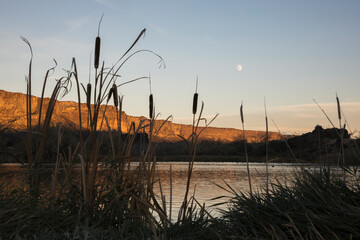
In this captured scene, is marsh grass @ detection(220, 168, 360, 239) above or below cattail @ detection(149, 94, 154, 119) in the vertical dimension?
below

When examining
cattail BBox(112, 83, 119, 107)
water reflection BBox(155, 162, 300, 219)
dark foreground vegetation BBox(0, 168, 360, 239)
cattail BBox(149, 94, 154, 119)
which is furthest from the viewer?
water reflection BBox(155, 162, 300, 219)

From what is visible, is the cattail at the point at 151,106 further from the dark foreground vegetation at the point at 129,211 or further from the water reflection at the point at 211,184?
the water reflection at the point at 211,184

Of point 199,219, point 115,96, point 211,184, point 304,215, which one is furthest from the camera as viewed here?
point 211,184

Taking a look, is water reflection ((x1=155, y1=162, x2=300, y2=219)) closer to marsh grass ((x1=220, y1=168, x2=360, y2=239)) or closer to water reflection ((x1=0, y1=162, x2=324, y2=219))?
water reflection ((x1=0, y1=162, x2=324, y2=219))

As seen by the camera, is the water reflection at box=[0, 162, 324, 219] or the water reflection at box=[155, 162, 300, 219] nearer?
the water reflection at box=[0, 162, 324, 219]

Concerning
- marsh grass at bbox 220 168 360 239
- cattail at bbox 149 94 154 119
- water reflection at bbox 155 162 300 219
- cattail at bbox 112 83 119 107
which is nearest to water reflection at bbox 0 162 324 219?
water reflection at bbox 155 162 300 219

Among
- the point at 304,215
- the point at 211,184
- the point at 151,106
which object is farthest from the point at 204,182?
the point at 304,215

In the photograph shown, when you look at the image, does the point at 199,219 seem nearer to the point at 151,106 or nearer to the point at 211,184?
the point at 151,106

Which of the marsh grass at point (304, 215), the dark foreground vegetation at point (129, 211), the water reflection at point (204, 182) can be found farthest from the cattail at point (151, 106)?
the marsh grass at point (304, 215)

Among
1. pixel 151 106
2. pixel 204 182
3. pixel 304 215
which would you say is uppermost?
pixel 151 106

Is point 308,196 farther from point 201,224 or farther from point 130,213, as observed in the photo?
point 130,213

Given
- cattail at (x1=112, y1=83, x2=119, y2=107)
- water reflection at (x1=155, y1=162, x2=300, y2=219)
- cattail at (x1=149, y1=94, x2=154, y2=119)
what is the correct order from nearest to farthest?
cattail at (x1=112, y1=83, x2=119, y2=107)
cattail at (x1=149, y1=94, x2=154, y2=119)
water reflection at (x1=155, y1=162, x2=300, y2=219)

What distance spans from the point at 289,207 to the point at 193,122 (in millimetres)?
945

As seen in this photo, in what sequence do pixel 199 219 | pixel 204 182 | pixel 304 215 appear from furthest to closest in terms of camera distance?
pixel 204 182, pixel 199 219, pixel 304 215
